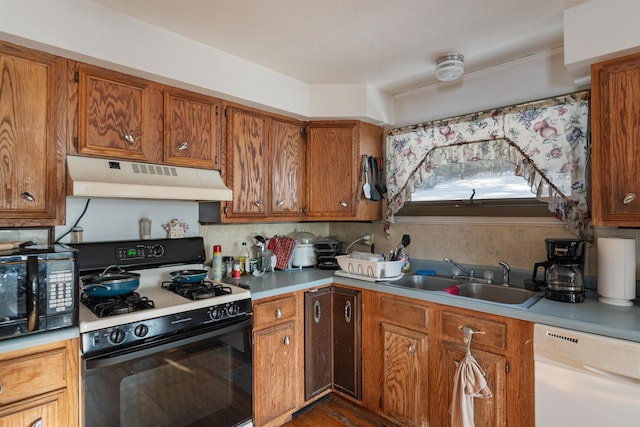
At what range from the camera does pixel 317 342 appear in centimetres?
239

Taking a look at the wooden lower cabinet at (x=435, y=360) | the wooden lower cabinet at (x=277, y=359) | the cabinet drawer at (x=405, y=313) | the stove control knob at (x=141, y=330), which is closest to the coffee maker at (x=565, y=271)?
the wooden lower cabinet at (x=435, y=360)

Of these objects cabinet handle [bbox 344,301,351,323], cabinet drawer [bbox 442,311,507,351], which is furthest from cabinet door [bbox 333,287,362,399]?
cabinet drawer [bbox 442,311,507,351]

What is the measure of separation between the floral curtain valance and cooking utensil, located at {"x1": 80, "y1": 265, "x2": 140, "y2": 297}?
206cm

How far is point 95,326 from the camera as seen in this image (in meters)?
1.42

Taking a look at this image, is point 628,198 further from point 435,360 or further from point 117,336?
point 117,336

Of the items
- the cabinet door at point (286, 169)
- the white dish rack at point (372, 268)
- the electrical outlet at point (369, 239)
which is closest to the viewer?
the white dish rack at point (372, 268)

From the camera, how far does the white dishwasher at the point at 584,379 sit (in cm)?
135

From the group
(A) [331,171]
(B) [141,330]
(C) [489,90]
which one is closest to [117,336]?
(B) [141,330]

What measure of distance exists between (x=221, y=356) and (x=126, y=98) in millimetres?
1476

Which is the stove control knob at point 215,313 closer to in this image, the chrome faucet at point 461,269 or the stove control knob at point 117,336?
the stove control knob at point 117,336

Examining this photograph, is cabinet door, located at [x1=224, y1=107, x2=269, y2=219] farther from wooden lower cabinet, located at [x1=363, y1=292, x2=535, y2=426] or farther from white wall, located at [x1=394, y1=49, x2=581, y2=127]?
white wall, located at [x1=394, y1=49, x2=581, y2=127]

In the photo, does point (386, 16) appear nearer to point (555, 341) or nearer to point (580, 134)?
point (580, 134)

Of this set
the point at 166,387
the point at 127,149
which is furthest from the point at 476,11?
the point at 166,387

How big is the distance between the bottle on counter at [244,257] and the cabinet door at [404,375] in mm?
1100
